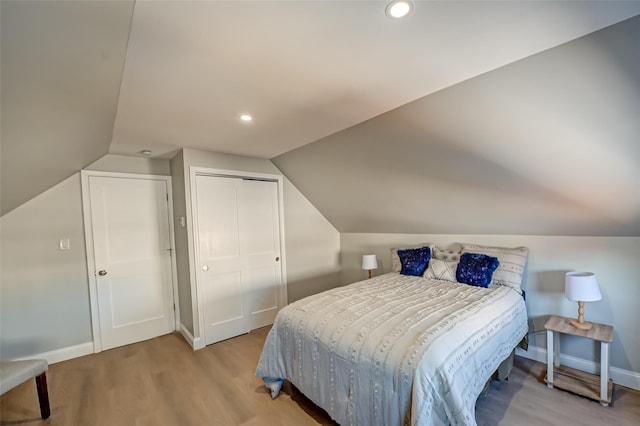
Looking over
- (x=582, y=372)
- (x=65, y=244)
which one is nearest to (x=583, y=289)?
(x=582, y=372)

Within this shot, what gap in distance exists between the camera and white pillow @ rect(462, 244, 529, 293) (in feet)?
8.30

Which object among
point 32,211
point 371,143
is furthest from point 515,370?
point 32,211

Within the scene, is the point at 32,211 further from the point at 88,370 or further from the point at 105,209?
the point at 88,370

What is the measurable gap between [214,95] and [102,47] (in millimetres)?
673

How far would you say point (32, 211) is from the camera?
2699mm

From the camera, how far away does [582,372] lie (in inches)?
91.7

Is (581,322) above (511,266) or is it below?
below

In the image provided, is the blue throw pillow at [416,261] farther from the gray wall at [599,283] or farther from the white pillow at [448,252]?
the gray wall at [599,283]

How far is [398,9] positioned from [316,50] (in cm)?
42

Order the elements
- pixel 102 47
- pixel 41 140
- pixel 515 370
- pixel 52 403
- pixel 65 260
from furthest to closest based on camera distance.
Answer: pixel 65 260 < pixel 515 370 < pixel 52 403 < pixel 41 140 < pixel 102 47

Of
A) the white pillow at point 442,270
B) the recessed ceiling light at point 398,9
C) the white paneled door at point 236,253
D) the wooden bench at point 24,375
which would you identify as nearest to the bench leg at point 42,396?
the wooden bench at point 24,375

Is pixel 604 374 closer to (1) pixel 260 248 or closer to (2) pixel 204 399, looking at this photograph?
(2) pixel 204 399

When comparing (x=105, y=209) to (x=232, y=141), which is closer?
(x=232, y=141)

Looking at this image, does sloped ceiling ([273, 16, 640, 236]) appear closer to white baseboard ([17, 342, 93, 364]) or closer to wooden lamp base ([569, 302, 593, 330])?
wooden lamp base ([569, 302, 593, 330])
